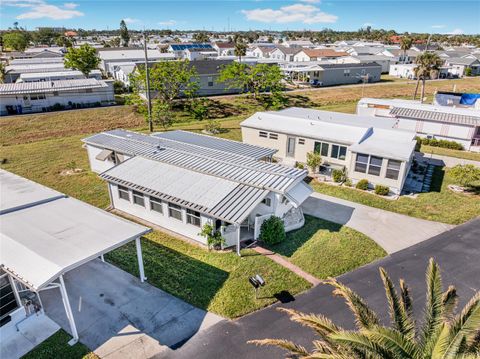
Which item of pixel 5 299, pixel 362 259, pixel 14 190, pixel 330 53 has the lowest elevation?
pixel 362 259

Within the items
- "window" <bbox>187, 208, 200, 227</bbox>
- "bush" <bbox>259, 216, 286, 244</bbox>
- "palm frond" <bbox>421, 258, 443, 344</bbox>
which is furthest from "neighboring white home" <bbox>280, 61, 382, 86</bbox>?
"palm frond" <bbox>421, 258, 443, 344</bbox>

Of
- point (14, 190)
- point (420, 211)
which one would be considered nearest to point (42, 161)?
point (14, 190)

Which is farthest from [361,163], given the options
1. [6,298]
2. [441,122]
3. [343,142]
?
[6,298]

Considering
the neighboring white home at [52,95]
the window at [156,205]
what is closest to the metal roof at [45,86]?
the neighboring white home at [52,95]

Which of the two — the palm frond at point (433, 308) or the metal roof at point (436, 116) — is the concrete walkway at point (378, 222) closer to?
the palm frond at point (433, 308)

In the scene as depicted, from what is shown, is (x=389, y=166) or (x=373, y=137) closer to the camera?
(x=389, y=166)

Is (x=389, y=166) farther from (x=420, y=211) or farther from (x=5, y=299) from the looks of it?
(x=5, y=299)

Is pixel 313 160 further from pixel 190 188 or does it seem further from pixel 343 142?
pixel 190 188

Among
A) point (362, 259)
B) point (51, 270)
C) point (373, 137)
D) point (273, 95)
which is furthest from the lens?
point (273, 95)
